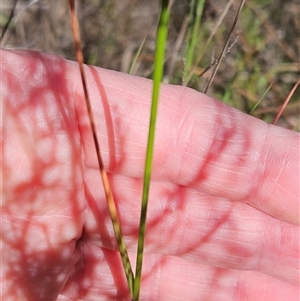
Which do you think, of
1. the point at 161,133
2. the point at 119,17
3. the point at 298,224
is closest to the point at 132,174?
the point at 161,133

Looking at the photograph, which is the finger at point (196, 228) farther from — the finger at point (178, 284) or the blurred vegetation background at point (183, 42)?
the blurred vegetation background at point (183, 42)

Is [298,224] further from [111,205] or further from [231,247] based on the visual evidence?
[111,205]

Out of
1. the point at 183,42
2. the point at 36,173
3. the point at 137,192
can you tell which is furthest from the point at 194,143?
the point at 183,42

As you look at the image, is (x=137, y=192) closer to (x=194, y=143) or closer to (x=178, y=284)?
(x=194, y=143)

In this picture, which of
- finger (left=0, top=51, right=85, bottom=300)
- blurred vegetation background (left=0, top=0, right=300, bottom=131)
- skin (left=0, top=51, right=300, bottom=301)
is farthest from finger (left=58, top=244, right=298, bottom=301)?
blurred vegetation background (left=0, top=0, right=300, bottom=131)

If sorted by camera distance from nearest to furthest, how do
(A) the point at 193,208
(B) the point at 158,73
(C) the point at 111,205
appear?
(B) the point at 158,73
(C) the point at 111,205
(A) the point at 193,208

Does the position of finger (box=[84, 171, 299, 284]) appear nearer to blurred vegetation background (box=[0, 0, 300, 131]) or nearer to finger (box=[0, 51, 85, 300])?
finger (box=[0, 51, 85, 300])
